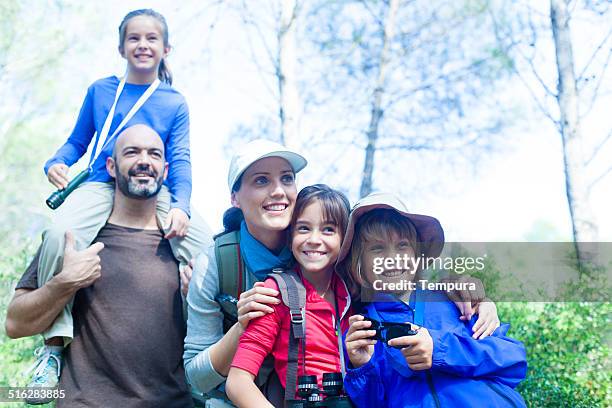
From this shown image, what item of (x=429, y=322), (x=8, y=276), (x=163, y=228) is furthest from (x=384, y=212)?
(x=8, y=276)

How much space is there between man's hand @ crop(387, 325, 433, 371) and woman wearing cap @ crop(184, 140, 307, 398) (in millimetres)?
687

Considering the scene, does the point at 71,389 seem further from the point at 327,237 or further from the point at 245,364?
the point at 327,237

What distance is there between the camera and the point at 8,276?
23.0 feet

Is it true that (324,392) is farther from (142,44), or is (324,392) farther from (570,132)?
(570,132)

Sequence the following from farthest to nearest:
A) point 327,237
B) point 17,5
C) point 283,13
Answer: point 17,5, point 283,13, point 327,237

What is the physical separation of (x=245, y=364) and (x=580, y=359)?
10.2 ft

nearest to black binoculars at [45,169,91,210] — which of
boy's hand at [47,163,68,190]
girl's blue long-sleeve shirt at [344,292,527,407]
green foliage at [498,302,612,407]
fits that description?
boy's hand at [47,163,68,190]

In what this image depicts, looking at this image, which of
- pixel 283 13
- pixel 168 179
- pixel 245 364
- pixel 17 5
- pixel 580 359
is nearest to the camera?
pixel 245 364

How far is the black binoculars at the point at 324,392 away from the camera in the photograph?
256 cm

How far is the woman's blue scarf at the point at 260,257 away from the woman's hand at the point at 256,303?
0.80 feet

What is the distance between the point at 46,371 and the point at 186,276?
2.66ft

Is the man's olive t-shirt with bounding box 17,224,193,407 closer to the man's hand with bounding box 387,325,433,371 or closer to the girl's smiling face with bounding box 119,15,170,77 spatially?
the girl's smiling face with bounding box 119,15,170,77

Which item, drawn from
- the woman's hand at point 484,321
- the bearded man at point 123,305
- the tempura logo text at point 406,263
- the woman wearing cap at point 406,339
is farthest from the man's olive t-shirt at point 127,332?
the woman's hand at point 484,321

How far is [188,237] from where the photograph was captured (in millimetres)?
3643
